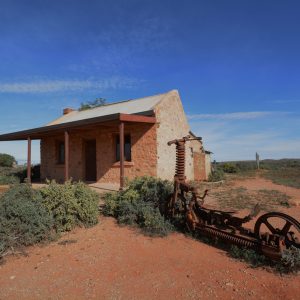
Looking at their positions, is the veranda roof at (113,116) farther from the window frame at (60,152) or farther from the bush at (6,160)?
the bush at (6,160)

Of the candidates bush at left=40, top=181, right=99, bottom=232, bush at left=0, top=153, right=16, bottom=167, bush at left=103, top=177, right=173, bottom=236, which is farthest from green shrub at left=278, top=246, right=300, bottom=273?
bush at left=0, top=153, right=16, bottom=167

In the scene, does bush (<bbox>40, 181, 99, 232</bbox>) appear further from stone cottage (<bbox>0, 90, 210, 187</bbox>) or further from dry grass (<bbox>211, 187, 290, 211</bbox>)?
dry grass (<bbox>211, 187, 290, 211</bbox>)

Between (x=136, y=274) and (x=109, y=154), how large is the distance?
345 inches

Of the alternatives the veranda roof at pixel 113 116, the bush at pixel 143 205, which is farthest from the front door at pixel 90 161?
the bush at pixel 143 205

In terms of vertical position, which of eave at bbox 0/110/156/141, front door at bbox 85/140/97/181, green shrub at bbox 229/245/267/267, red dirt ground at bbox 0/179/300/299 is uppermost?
eave at bbox 0/110/156/141

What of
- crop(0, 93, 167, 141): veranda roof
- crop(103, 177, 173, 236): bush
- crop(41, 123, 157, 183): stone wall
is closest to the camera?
crop(103, 177, 173, 236): bush

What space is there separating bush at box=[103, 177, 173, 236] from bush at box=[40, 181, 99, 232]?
56cm

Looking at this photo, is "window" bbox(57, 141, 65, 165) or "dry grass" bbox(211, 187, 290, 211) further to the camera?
"window" bbox(57, 141, 65, 165)

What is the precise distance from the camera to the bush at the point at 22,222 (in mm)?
5031

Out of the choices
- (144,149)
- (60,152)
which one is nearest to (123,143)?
(144,149)

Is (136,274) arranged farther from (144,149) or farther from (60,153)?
(60,153)

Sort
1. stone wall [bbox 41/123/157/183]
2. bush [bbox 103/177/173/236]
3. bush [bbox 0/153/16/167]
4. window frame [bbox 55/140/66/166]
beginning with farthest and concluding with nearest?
bush [bbox 0/153/16/167], window frame [bbox 55/140/66/166], stone wall [bbox 41/123/157/183], bush [bbox 103/177/173/236]

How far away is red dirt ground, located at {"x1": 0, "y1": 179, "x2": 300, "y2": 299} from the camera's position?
3562 mm

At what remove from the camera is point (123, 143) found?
410 inches
